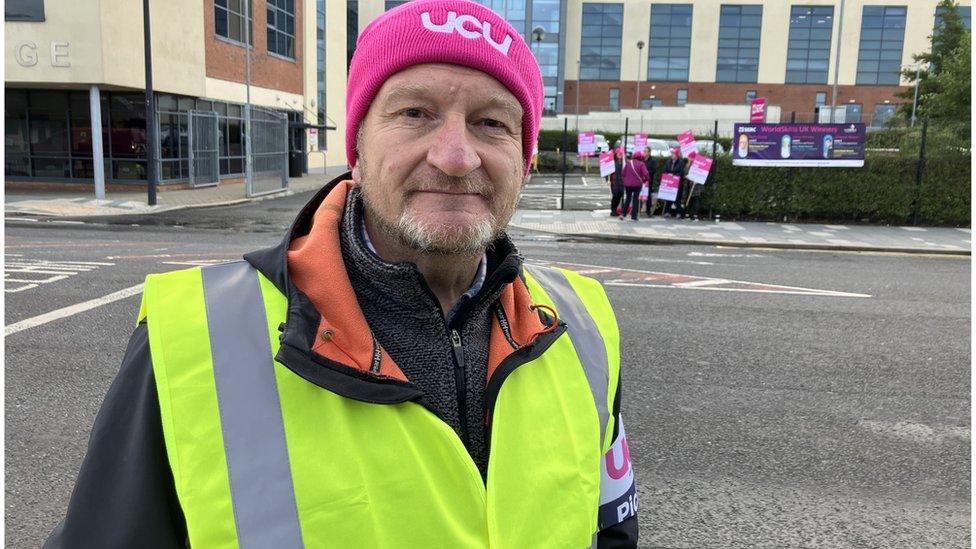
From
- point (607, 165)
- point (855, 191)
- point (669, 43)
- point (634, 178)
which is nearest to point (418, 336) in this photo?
point (634, 178)

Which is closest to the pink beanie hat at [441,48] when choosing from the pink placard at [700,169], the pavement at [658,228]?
the pavement at [658,228]

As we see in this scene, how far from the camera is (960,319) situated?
7.71 meters

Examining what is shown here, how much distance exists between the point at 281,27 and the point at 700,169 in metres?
21.2

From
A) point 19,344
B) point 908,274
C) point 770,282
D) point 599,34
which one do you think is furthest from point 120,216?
point 599,34

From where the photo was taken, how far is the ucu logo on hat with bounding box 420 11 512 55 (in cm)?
163

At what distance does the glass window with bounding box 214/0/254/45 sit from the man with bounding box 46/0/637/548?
2676cm

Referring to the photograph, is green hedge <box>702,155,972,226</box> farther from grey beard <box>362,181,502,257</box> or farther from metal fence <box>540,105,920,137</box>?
metal fence <box>540,105,920,137</box>

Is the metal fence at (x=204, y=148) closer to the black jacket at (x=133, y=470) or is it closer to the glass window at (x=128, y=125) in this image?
the glass window at (x=128, y=125)

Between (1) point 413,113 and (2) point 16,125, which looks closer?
(1) point 413,113

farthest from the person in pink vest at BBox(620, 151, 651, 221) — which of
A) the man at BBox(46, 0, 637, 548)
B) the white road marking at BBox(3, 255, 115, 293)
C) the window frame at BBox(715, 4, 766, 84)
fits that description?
the window frame at BBox(715, 4, 766, 84)

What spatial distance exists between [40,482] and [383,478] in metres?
3.26

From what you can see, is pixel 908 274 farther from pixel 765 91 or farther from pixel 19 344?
pixel 765 91

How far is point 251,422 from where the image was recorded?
52.7 inches

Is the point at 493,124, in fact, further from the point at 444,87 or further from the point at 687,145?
the point at 687,145
